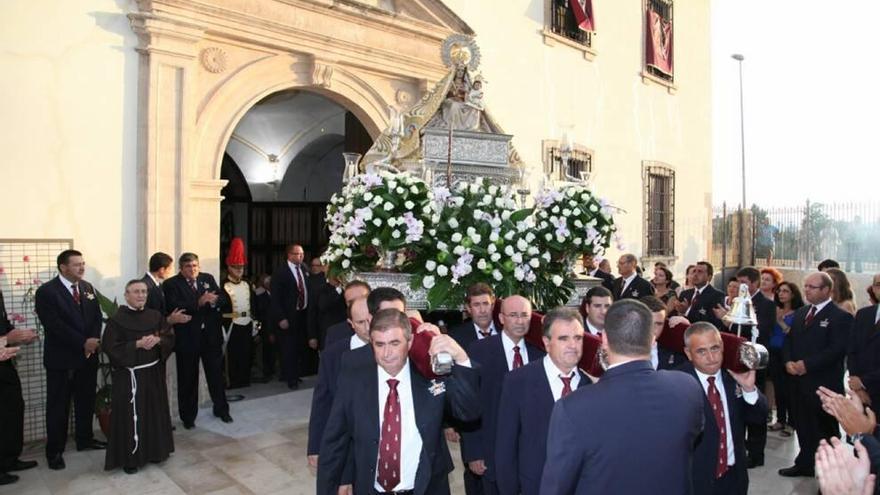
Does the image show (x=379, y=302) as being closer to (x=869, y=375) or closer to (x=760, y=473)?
(x=869, y=375)

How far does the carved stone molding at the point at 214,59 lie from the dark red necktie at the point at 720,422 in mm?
5886

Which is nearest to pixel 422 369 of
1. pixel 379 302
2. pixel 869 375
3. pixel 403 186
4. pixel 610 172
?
pixel 379 302

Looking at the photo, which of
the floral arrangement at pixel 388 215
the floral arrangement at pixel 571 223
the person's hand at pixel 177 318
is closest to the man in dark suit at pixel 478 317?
the floral arrangement at pixel 388 215

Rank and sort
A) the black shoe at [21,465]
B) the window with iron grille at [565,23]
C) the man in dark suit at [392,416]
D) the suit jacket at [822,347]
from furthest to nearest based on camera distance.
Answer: the window with iron grille at [565,23], the suit jacket at [822,347], the black shoe at [21,465], the man in dark suit at [392,416]

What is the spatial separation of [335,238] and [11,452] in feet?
9.96

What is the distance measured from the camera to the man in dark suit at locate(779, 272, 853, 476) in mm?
5500

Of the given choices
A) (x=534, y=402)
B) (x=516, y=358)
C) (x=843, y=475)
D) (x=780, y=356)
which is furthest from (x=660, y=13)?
(x=843, y=475)

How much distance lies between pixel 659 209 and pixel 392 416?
12889 mm

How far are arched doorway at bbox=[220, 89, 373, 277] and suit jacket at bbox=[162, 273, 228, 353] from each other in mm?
3957

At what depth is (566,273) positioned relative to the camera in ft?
18.1

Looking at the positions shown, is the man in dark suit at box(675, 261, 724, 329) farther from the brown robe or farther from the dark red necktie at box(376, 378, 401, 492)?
the brown robe

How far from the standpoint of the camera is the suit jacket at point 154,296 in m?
6.30

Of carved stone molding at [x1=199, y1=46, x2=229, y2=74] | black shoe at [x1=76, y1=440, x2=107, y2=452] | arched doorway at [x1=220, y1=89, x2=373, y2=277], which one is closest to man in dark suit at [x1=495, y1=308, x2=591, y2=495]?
black shoe at [x1=76, y1=440, x2=107, y2=452]

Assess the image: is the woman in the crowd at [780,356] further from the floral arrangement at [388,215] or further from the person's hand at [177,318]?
the person's hand at [177,318]
